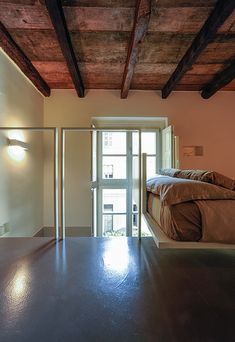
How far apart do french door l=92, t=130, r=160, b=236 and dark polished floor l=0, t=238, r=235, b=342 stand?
226cm

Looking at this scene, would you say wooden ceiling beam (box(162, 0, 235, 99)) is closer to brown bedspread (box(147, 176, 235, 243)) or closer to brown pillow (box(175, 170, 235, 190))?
brown pillow (box(175, 170, 235, 190))

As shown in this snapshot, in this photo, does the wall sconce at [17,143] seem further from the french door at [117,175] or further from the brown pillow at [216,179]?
the brown pillow at [216,179]

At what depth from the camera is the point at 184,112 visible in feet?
12.9

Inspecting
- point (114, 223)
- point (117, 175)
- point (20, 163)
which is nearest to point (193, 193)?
point (20, 163)

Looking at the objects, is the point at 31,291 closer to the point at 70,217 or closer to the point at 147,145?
the point at 70,217

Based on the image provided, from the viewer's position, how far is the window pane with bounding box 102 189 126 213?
13.8 ft

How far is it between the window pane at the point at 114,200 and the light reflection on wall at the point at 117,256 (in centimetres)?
213

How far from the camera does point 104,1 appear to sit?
1.86 meters

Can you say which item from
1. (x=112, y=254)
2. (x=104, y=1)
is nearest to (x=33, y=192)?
(x=112, y=254)

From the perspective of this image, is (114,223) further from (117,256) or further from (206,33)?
(206,33)

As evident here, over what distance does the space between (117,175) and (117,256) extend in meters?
2.50

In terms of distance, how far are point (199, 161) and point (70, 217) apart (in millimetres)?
2340

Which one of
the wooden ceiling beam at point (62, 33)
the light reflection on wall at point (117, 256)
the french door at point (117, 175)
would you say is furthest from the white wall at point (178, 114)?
the light reflection on wall at point (117, 256)

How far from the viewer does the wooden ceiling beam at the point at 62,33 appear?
180cm
